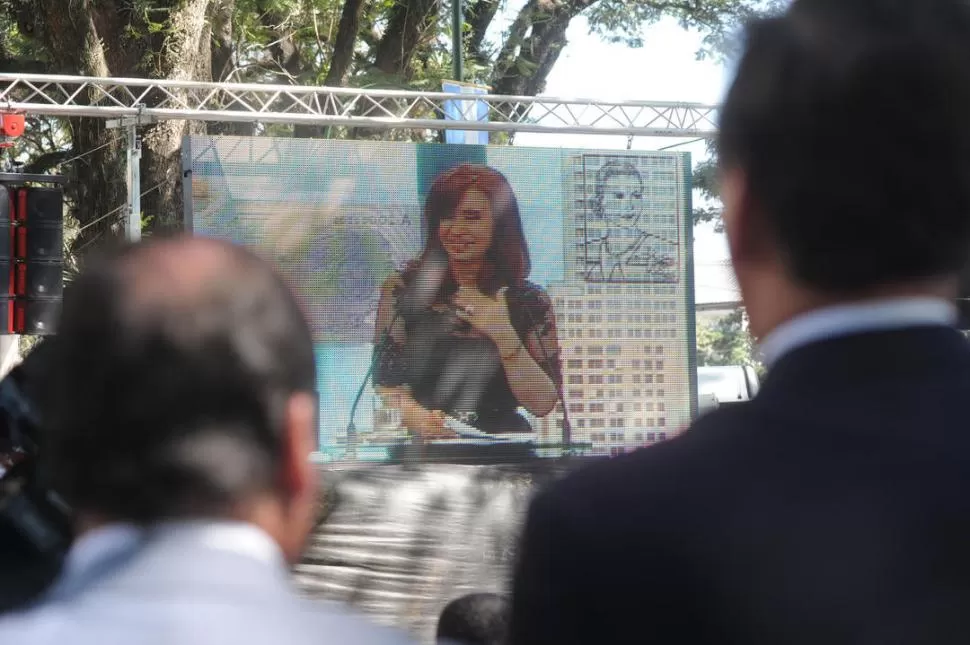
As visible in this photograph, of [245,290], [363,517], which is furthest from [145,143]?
[245,290]

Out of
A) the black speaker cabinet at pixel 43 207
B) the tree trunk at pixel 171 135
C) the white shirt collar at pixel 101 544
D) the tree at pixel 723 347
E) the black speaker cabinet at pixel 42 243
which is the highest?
the tree trunk at pixel 171 135

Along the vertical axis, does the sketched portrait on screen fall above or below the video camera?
above

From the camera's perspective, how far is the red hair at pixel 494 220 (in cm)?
963

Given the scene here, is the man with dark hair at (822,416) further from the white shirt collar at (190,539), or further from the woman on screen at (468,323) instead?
the woman on screen at (468,323)

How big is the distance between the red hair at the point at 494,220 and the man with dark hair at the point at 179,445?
8.68 metres

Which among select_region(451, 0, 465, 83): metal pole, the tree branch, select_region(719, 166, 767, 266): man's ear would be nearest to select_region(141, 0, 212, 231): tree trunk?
select_region(451, 0, 465, 83): metal pole

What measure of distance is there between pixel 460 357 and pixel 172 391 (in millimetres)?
8817

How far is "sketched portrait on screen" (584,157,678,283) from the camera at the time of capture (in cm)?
1003

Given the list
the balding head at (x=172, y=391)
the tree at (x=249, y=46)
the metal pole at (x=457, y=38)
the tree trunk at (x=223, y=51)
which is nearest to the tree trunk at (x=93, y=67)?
the tree at (x=249, y=46)

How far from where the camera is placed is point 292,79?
1416 cm

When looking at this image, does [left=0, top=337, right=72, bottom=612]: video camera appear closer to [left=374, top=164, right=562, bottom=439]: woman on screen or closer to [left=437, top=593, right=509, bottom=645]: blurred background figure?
[left=437, top=593, right=509, bottom=645]: blurred background figure

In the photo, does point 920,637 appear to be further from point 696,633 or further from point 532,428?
point 532,428

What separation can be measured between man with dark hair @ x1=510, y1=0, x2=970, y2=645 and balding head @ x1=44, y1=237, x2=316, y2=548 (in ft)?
0.67

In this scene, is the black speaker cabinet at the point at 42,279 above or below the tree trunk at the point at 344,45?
below
